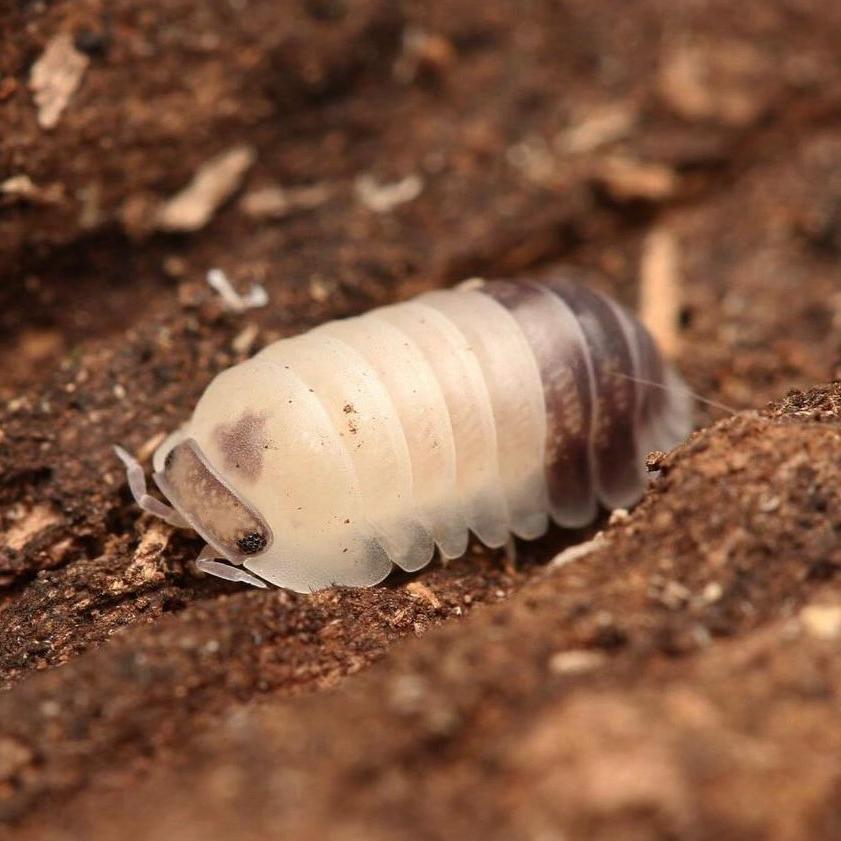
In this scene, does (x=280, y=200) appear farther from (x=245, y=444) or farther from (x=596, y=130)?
(x=245, y=444)

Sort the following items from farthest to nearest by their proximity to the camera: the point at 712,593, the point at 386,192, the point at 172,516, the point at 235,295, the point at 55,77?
1. the point at 386,192
2. the point at 235,295
3. the point at 55,77
4. the point at 172,516
5. the point at 712,593

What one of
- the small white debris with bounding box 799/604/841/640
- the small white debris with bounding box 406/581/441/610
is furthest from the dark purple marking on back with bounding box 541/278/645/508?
the small white debris with bounding box 799/604/841/640

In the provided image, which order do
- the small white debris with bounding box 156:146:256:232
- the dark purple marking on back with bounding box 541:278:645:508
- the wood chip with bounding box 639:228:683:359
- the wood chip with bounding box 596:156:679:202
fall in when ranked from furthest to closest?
1. the wood chip with bounding box 596:156:679:202
2. the wood chip with bounding box 639:228:683:359
3. the small white debris with bounding box 156:146:256:232
4. the dark purple marking on back with bounding box 541:278:645:508

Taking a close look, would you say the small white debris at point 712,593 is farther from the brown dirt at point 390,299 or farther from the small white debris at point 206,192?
the small white debris at point 206,192

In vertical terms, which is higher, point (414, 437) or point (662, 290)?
point (414, 437)

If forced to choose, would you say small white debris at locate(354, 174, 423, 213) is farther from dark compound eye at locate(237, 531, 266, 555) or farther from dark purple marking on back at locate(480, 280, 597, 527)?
dark compound eye at locate(237, 531, 266, 555)

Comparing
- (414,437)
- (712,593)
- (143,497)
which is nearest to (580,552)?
(712,593)
